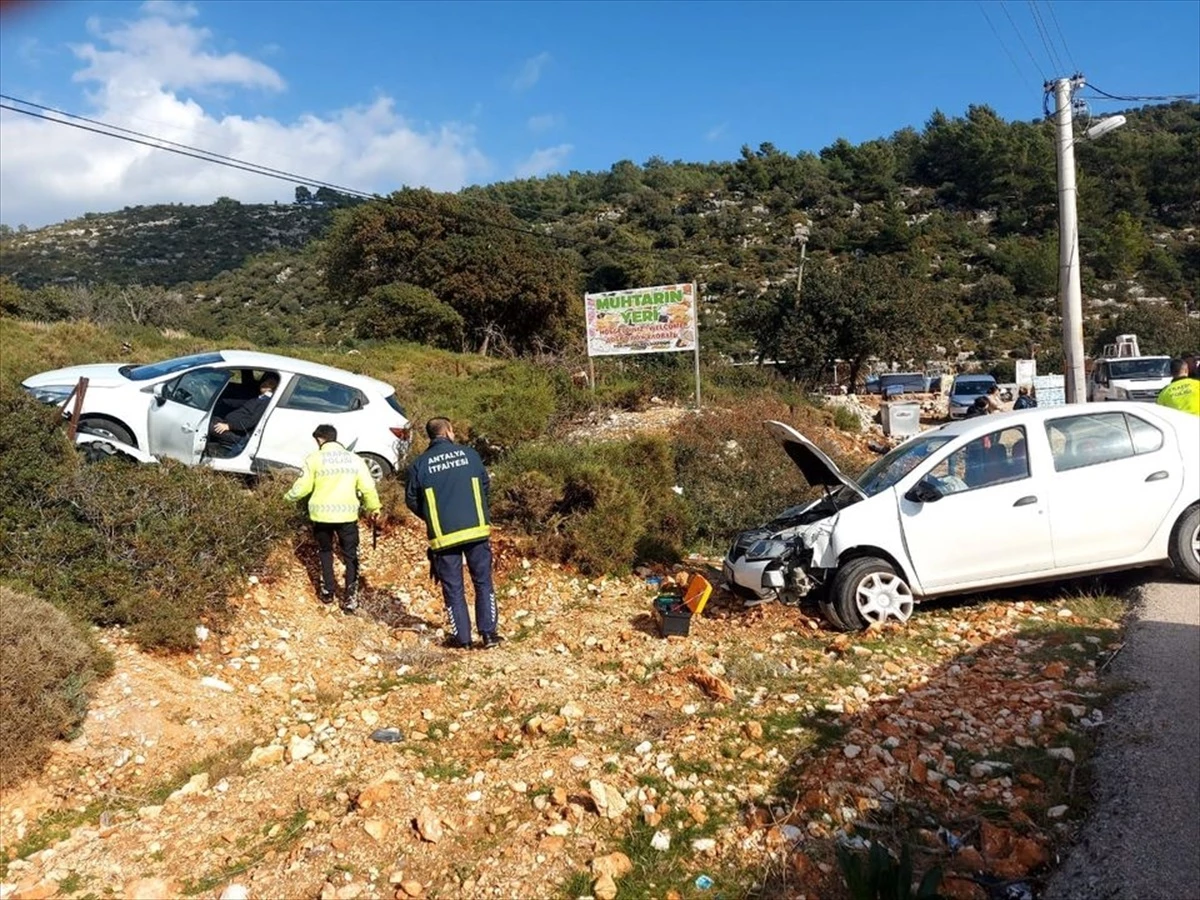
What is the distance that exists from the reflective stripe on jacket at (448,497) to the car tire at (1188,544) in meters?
5.28

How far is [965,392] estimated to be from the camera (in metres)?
27.9

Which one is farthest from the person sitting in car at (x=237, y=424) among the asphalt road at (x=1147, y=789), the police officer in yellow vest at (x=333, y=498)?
the asphalt road at (x=1147, y=789)

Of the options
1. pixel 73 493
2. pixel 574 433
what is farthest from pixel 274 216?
pixel 73 493

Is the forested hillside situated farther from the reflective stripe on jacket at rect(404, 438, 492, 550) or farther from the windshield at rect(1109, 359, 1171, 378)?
the reflective stripe on jacket at rect(404, 438, 492, 550)

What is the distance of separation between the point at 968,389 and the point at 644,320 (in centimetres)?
1513

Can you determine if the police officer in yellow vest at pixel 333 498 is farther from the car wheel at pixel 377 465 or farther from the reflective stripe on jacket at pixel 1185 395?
the reflective stripe on jacket at pixel 1185 395

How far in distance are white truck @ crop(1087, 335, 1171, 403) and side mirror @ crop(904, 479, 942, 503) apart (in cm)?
1719

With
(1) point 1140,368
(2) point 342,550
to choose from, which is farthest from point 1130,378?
(2) point 342,550

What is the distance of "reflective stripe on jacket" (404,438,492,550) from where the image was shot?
21.2ft

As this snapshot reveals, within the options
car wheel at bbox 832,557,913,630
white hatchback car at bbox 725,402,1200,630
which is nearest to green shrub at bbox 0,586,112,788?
white hatchback car at bbox 725,402,1200,630

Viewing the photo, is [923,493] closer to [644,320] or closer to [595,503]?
[595,503]

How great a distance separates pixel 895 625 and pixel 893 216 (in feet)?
201

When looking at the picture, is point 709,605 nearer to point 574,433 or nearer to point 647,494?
point 647,494

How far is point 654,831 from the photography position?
3.82m
